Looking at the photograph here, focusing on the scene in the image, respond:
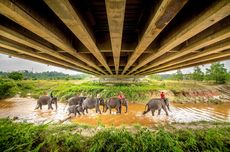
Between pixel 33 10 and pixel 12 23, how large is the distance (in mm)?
1289

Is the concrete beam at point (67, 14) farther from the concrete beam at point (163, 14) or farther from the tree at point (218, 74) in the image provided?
the tree at point (218, 74)

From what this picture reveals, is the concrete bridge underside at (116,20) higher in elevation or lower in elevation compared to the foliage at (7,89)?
higher

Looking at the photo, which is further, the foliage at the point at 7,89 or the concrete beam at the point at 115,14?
the foliage at the point at 7,89

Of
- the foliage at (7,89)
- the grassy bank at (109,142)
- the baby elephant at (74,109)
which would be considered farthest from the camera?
the foliage at (7,89)

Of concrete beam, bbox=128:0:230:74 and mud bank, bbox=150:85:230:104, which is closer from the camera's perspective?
concrete beam, bbox=128:0:230:74

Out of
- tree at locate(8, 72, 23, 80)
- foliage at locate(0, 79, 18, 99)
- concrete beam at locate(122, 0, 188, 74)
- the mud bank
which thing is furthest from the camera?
tree at locate(8, 72, 23, 80)

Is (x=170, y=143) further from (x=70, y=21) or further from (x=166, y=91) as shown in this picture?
(x=166, y=91)

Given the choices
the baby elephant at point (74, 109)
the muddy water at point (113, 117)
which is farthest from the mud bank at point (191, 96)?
the baby elephant at point (74, 109)

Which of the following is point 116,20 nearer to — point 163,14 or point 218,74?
point 163,14

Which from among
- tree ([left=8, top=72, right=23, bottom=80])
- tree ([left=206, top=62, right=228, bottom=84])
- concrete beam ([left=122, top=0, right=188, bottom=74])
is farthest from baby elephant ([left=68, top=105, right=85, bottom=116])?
tree ([left=206, top=62, right=228, bottom=84])

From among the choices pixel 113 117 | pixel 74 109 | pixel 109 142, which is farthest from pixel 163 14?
pixel 113 117

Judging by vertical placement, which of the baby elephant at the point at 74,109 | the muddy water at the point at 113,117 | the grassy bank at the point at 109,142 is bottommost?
the muddy water at the point at 113,117

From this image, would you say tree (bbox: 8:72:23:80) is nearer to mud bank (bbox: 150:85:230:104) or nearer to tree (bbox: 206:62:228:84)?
→ mud bank (bbox: 150:85:230:104)

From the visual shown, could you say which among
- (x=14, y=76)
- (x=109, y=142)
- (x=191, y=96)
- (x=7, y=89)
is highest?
(x=14, y=76)
